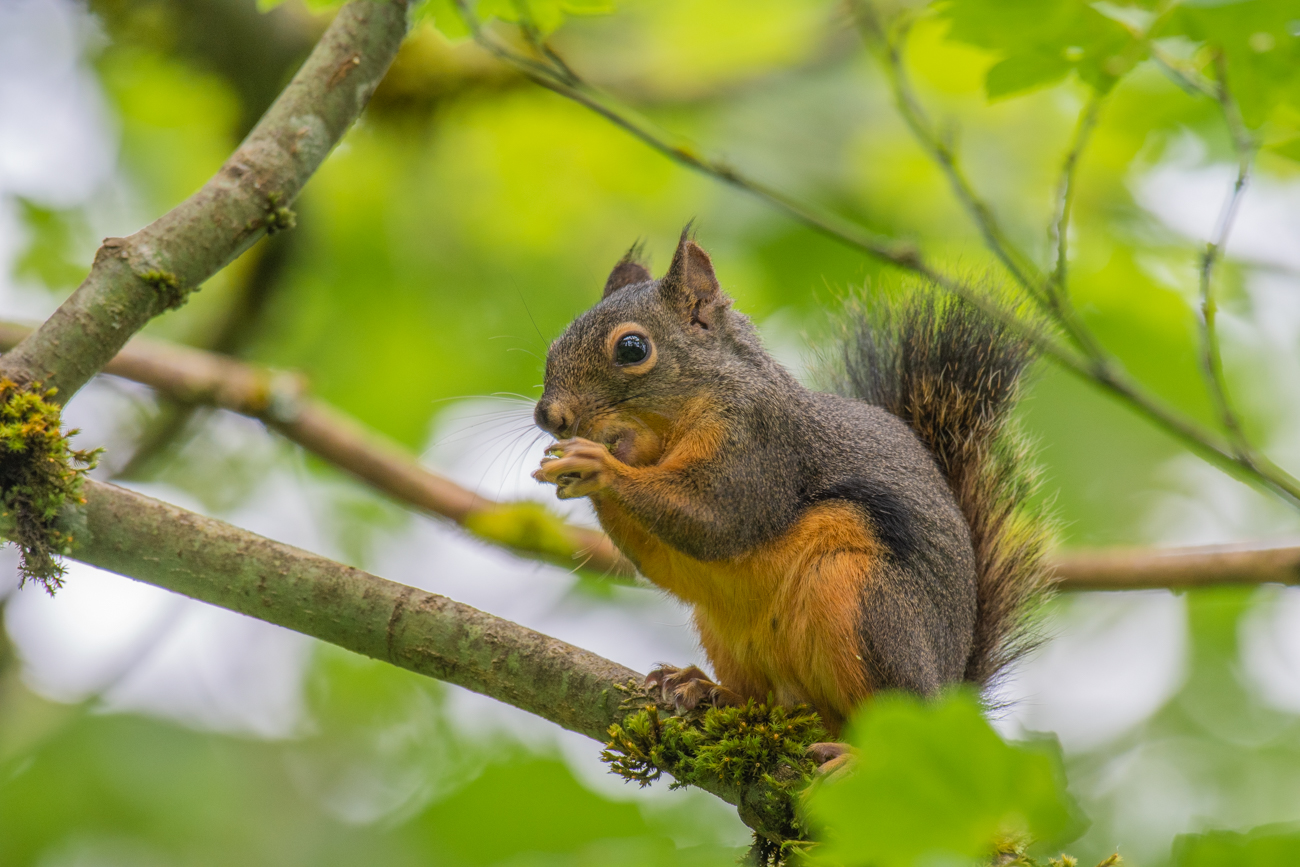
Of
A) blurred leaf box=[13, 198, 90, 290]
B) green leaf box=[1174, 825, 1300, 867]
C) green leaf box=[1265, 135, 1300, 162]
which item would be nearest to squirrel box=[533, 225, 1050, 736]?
green leaf box=[1265, 135, 1300, 162]

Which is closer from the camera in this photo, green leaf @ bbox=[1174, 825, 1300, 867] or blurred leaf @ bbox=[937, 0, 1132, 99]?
green leaf @ bbox=[1174, 825, 1300, 867]

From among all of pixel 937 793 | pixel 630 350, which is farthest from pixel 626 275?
pixel 937 793

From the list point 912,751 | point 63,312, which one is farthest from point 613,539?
point 912,751

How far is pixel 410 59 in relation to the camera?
5.77 metres

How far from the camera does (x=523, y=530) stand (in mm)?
4141

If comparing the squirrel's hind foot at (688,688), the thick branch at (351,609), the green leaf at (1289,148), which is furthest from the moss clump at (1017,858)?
the green leaf at (1289,148)

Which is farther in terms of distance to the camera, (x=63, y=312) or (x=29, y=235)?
(x=29, y=235)

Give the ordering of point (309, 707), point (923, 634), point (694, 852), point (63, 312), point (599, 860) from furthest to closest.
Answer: point (309, 707)
point (923, 634)
point (63, 312)
point (694, 852)
point (599, 860)

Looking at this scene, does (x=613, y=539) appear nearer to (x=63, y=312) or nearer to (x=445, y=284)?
(x=63, y=312)

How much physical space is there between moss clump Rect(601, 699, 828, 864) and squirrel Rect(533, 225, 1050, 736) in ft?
0.62

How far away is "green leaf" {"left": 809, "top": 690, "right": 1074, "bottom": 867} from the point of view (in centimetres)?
127

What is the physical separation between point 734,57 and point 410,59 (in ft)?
5.75

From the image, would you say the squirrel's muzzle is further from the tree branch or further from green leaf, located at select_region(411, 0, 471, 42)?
the tree branch

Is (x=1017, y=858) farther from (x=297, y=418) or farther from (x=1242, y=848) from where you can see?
(x=297, y=418)
